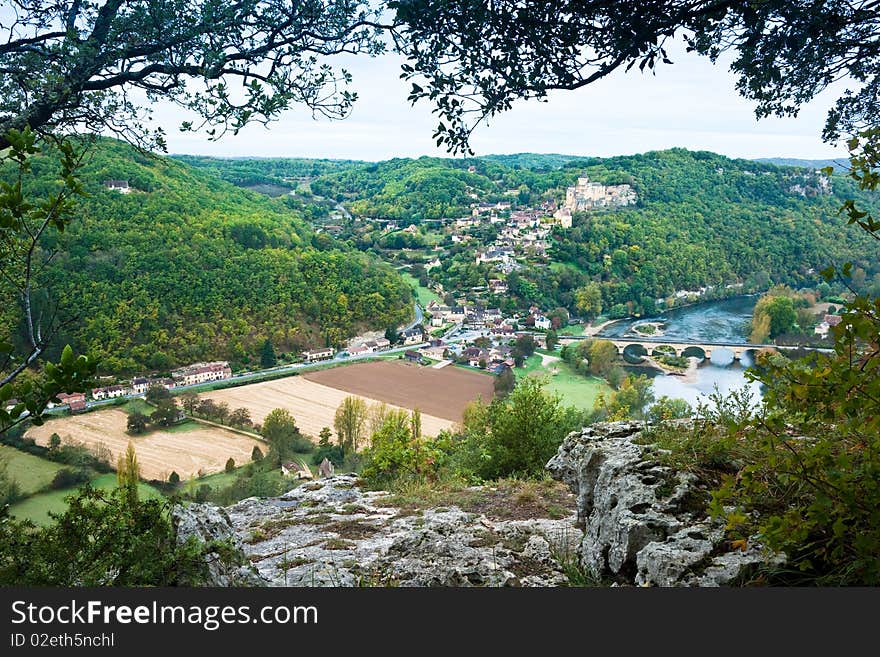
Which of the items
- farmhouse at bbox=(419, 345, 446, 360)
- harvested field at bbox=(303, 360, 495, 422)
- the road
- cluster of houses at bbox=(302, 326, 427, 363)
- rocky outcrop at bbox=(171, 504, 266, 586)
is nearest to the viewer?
rocky outcrop at bbox=(171, 504, 266, 586)

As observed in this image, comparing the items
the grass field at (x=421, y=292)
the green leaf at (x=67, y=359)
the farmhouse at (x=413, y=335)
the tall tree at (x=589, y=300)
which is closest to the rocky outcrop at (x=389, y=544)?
the green leaf at (x=67, y=359)

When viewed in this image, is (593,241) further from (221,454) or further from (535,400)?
(221,454)

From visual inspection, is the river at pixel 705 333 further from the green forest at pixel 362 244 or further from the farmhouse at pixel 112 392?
the farmhouse at pixel 112 392

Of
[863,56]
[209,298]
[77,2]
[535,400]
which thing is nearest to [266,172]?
[209,298]

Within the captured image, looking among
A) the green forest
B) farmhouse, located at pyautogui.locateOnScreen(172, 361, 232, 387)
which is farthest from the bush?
farmhouse, located at pyautogui.locateOnScreen(172, 361, 232, 387)

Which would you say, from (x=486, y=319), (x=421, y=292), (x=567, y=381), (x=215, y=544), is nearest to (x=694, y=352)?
(x=567, y=381)

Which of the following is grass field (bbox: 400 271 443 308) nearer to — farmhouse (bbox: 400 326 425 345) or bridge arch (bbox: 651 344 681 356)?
farmhouse (bbox: 400 326 425 345)
